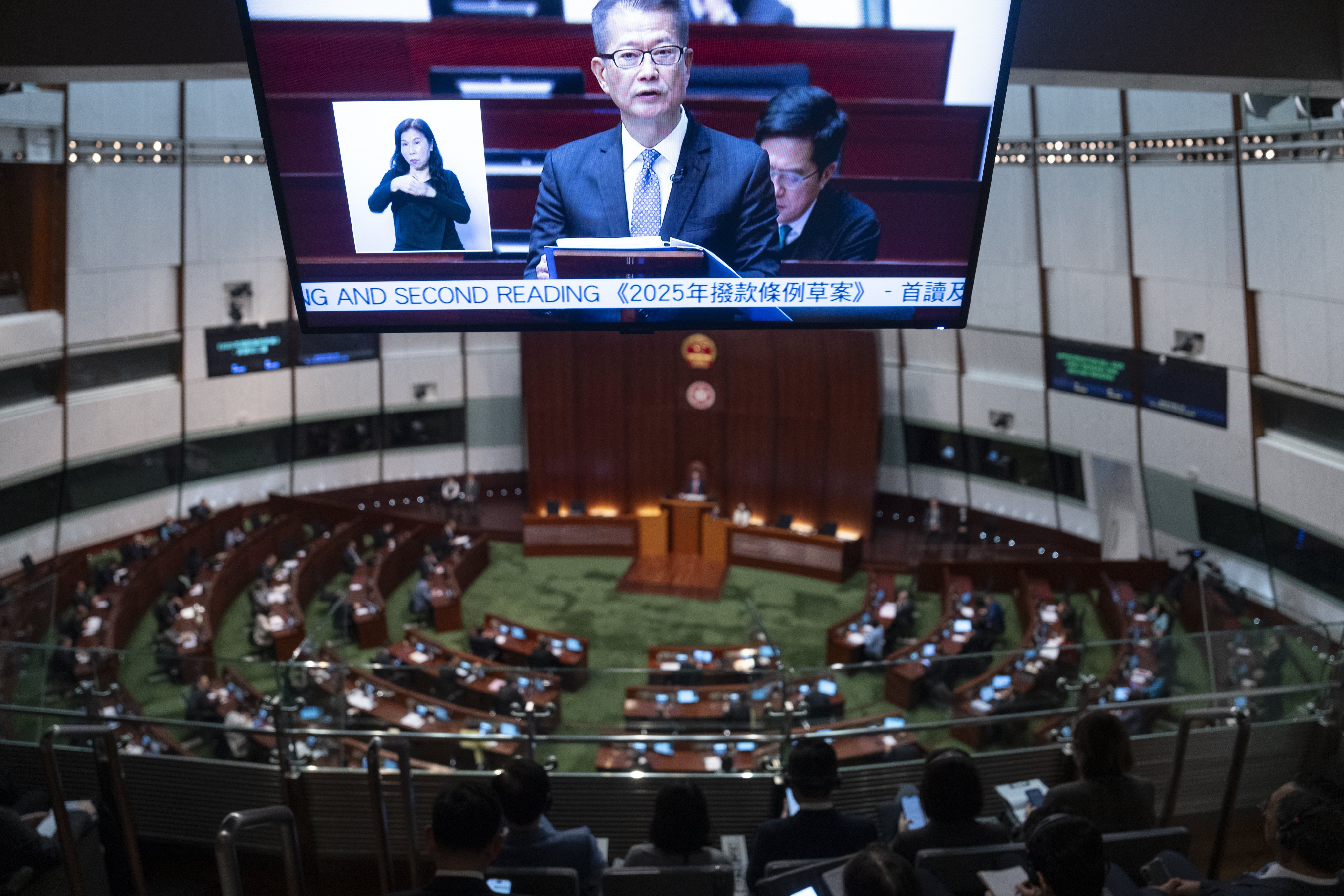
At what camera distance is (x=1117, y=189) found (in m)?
11.4

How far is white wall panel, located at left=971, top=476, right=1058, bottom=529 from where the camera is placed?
13508mm

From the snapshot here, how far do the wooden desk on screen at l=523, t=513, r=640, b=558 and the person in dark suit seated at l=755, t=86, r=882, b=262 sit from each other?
1058 centimetres

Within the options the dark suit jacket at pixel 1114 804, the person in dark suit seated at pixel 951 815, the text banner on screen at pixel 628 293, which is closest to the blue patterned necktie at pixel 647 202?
the text banner on screen at pixel 628 293

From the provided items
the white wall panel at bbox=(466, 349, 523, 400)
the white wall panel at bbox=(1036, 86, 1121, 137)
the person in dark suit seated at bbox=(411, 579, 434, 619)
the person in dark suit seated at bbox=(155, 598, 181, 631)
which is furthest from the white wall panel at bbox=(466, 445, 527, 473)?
the white wall panel at bbox=(1036, 86, 1121, 137)

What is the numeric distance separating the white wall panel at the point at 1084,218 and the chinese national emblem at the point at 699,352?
4534 mm

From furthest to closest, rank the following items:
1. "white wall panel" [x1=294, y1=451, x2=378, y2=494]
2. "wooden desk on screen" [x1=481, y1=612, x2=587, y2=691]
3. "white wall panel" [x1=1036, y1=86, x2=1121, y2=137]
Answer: "white wall panel" [x1=294, y1=451, x2=378, y2=494]
"white wall panel" [x1=1036, y1=86, x2=1121, y2=137]
"wooden desk on screen" [x1=481, y1=612, x2=587, y2=691]

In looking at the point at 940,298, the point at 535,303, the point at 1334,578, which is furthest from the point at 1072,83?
the point at 1334,578

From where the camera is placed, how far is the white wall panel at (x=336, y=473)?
15172mm

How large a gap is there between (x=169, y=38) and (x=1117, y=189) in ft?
33.8

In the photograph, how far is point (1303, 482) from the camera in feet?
32.0

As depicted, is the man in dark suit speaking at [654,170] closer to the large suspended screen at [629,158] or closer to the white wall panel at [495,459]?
the large suspended screen at [629,158]

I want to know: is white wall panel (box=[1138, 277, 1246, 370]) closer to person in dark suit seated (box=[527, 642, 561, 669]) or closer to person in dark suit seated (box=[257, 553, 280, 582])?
person in dark suit seated (box=[527, 642, 561, 669])

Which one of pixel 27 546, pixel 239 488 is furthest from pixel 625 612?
pixel 27 546

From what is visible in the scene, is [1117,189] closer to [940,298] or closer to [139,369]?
[940,298]
